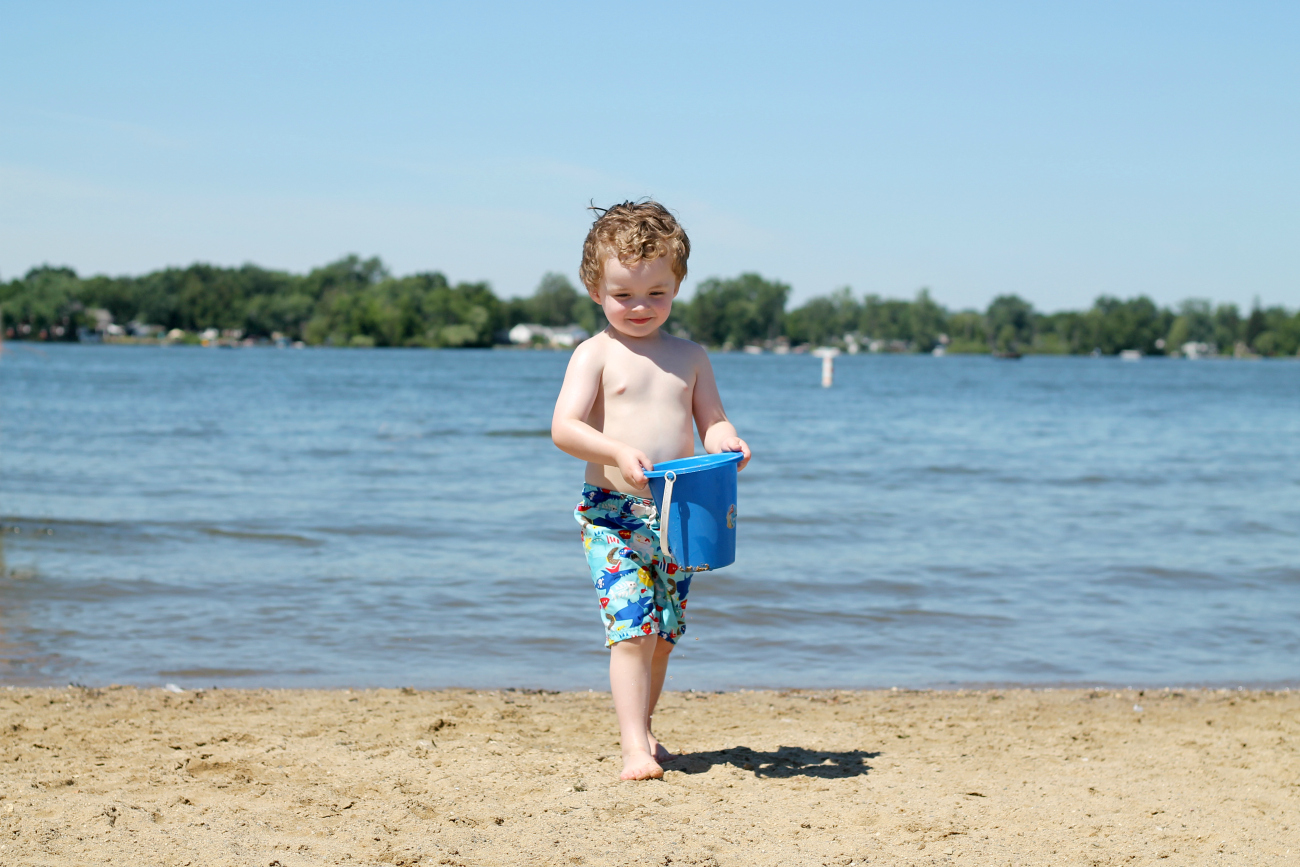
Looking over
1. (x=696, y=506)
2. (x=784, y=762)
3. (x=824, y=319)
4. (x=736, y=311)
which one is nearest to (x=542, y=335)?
(x=736, y=311)

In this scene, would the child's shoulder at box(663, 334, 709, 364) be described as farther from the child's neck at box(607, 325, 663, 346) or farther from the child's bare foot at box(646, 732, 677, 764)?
the child's bare foot at box(646, 732, 677, 764)

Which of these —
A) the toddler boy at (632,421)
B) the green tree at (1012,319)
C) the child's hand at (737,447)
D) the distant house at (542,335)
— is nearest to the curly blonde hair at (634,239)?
the toddler boy at (632,421)

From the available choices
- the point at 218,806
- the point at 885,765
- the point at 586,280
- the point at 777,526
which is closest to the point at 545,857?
the point at 218,806

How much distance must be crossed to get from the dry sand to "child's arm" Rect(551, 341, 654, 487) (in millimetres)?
927

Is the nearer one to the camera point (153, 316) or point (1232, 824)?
point (1232, 824)

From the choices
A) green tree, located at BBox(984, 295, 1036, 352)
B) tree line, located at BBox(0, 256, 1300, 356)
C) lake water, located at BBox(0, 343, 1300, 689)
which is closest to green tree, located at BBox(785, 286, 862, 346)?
tree line, located at BBox(0, 256, 1300, 356)

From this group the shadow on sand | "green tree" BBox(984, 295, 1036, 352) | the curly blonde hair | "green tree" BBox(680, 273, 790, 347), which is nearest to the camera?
the curly blonde hair

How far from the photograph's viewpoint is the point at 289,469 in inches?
564

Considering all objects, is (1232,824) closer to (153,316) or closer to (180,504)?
(180,504)

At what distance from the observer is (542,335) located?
132875 millimetres

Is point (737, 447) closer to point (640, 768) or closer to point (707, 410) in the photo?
point (707, 410)

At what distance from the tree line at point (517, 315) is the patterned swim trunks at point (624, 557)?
4443 inches

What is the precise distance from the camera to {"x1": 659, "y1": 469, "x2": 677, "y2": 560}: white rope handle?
3.11 meters

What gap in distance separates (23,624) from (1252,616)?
6.95 m
